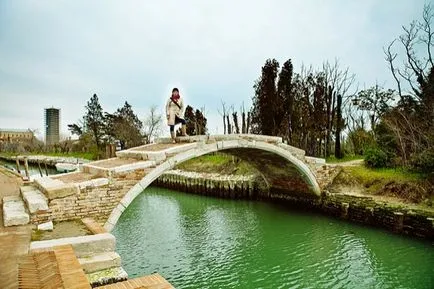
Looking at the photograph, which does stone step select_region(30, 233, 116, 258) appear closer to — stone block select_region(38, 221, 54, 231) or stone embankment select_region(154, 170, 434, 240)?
stone block select_region(38, 221, 54, 231)

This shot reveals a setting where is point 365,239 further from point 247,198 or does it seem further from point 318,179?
point 247,198

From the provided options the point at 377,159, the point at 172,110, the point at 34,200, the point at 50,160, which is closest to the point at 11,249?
the point at 34,200

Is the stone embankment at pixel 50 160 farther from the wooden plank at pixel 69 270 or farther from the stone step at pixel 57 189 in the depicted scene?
the wooden plank at pixel 69 270

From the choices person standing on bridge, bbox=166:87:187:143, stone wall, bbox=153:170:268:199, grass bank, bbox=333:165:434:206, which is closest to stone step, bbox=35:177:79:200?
person standing on bridge, bbox=166:87:187:143

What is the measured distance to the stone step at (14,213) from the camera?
5.07 meters

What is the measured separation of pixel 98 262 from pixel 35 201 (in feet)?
7.85

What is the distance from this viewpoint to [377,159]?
11969 mm

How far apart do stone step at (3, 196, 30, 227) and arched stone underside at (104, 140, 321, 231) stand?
7.57ft

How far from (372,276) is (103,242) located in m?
5.52

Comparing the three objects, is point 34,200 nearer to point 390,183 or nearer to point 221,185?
point 390,183

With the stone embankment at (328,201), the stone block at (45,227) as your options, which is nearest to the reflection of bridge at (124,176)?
the stone block at (45,227)

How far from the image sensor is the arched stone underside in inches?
334

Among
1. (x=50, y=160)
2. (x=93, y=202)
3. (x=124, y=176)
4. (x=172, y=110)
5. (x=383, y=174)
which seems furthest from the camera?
(x=50, y=160)

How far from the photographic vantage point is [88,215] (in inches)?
251
